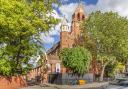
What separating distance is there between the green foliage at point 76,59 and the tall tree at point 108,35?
7431 mm

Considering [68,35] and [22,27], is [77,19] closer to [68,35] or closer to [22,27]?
[68,35]

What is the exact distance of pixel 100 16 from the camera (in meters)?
69.4

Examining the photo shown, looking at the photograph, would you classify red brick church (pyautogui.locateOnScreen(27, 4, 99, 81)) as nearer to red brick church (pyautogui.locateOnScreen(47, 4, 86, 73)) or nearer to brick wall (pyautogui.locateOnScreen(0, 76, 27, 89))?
red brick church (pyautogui.locateOnScreen(47, 4, 86, 73))

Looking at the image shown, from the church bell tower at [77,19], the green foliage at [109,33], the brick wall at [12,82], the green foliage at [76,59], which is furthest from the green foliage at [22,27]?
the church bell tower at [77,19]

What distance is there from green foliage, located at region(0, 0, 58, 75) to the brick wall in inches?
43.2

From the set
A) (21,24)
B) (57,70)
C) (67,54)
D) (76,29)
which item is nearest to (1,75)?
(21,24)

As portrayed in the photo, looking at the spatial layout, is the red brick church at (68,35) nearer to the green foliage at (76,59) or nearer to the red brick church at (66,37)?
the red brick church at (66,37)

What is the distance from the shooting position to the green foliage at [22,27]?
1503 inches

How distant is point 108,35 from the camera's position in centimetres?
6788

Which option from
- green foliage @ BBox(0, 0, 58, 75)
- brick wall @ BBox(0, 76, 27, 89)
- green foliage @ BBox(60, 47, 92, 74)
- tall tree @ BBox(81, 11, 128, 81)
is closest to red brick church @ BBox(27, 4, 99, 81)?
tall tree @ BBox(81, 11, 128, 81)

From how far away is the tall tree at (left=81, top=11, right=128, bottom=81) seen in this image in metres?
67.6

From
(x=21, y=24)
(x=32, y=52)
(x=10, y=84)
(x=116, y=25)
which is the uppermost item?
(x=116, y=25)

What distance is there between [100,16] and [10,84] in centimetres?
3138

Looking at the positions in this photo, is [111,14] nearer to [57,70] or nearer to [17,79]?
[57,70]
